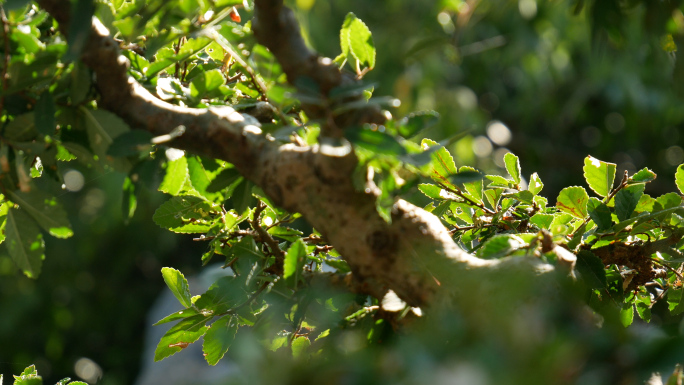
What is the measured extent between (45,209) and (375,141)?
281 mm

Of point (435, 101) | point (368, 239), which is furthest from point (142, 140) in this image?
point (435, 101)

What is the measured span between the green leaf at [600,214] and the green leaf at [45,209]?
446mm

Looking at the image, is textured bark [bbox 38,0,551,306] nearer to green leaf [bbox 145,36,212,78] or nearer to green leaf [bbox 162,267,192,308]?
green leaf [bbox 145,36,212,78]

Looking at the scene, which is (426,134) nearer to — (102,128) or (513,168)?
(513,168)

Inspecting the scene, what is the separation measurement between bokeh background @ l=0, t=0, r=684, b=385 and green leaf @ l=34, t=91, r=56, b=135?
2.54m

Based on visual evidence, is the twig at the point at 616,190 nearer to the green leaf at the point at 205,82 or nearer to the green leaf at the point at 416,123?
the green leaf at the point at 416,123

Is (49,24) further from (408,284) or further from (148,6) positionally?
(408,284)

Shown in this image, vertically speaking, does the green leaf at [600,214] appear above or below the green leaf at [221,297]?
above

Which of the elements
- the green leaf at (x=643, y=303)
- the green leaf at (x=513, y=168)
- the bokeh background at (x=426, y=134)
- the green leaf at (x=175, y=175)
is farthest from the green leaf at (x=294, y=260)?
the bokeh background at (x=426, y=134)

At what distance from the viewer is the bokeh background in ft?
10.5

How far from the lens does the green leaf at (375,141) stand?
0.37 metres

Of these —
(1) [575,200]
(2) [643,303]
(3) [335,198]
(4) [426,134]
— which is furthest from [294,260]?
(4) [426,134]

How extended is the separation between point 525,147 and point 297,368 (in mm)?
3855

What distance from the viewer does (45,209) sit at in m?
0.48
